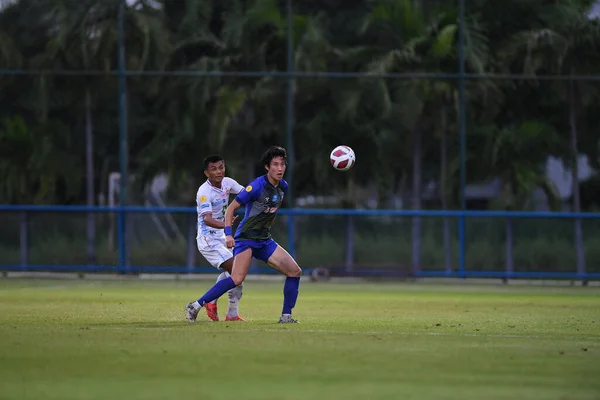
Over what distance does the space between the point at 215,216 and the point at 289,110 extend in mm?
14432

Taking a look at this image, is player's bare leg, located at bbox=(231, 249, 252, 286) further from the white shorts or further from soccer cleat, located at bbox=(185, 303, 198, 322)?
the white shorts

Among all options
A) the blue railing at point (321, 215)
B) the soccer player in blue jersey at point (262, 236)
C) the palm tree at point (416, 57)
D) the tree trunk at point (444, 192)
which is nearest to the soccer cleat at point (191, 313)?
the soccer player in blue jersey at point (262, 236)

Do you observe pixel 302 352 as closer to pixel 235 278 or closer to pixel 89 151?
pixel 235 278

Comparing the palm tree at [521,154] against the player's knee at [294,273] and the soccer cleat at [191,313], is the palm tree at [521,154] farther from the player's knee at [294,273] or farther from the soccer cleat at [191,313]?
the soccer cleat at [191,313]

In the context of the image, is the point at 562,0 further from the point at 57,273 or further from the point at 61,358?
the point at 61,358

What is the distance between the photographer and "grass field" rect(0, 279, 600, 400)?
920 centimetres

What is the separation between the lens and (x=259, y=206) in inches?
573

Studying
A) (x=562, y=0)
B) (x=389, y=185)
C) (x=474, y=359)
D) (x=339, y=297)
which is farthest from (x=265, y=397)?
(x=562, y=0)

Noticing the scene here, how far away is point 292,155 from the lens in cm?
3028

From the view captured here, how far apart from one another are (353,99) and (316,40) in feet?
5.84

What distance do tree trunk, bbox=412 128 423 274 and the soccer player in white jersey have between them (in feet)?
43.0

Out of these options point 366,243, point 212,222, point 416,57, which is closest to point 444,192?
point 366,243

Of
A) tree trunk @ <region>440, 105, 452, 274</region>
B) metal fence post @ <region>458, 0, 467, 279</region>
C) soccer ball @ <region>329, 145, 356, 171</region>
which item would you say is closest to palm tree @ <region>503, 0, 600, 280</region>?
metal fence post @ <region>458, 0, 467, 279</region>

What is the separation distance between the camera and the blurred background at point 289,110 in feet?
97.7
